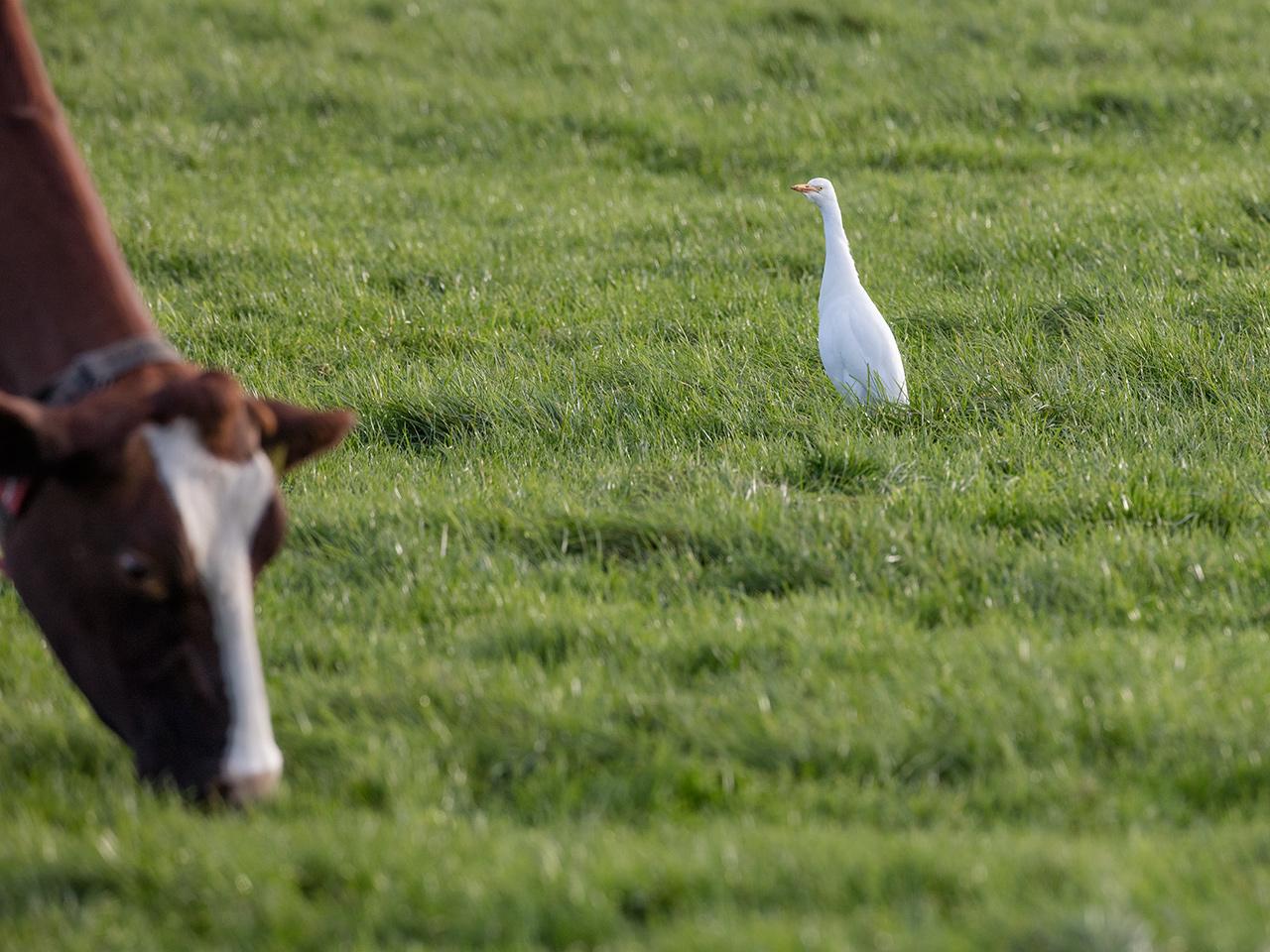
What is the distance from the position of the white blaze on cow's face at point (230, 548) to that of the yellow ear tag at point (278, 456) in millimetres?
94

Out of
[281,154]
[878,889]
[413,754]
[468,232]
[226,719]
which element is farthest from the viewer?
[281,154]

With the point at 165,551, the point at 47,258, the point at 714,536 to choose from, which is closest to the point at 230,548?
the point at 165,551

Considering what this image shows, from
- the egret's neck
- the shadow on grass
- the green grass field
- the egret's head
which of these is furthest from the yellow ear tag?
the egret's head

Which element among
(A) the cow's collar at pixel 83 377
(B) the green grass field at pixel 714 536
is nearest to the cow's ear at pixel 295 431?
(A) the cow's collar at pixel 83 377

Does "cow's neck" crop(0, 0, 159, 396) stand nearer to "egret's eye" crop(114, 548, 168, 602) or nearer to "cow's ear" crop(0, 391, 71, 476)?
"cow's ear" crop(0, 391, 71, 476)

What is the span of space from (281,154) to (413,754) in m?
8.76

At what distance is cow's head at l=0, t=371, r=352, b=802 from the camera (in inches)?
122

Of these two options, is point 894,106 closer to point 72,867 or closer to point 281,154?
point 281,154

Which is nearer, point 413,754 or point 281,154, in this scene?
point 413,754

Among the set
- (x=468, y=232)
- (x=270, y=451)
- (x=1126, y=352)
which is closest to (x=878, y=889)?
(x=270, y=451)

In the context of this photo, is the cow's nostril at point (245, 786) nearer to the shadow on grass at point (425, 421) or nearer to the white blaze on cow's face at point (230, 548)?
the white blaze on cow's face at point (230, 548)

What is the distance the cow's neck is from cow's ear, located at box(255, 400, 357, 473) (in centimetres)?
46

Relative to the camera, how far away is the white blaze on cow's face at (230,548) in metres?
3.11

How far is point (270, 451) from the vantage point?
11.1 feet
